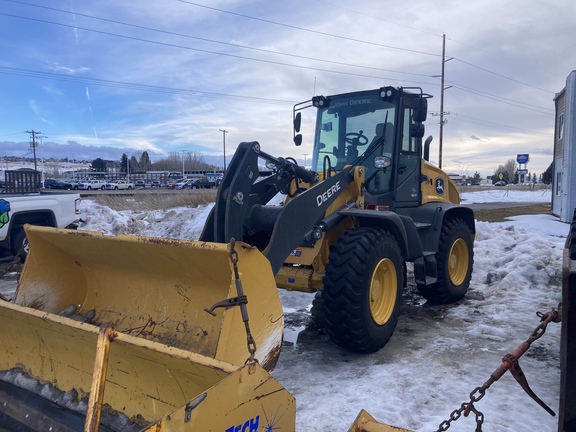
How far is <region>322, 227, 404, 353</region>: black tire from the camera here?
14.6 ft

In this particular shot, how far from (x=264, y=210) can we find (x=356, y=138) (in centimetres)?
193

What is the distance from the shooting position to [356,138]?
6.06 metres

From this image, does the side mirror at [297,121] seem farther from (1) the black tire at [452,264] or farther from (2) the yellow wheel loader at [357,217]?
(1) the black tire at [452,264]

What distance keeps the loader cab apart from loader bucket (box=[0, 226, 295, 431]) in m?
2.62

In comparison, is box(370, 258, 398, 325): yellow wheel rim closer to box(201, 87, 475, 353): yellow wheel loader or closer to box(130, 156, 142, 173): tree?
box(201, 87, 475, 353): yellow wheel loader

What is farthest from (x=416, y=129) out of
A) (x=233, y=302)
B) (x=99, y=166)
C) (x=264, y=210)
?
(x=99, y=166)

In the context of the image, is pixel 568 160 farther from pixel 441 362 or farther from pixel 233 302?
pixel 233 302

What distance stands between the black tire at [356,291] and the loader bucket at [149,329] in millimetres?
1160

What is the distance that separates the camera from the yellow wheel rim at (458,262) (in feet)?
23.2

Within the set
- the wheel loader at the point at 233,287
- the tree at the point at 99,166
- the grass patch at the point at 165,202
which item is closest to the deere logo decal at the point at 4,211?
the wheel loader at the point at 233,287

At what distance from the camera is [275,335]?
340 cm

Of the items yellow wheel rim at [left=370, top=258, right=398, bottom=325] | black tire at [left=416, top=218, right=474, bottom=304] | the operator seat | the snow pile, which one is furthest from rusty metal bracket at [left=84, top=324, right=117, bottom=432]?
black tire at [left=416, top=218, right=474, bottom=304]

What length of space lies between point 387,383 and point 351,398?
17.2 inches

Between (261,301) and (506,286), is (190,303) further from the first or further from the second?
(506,286)
